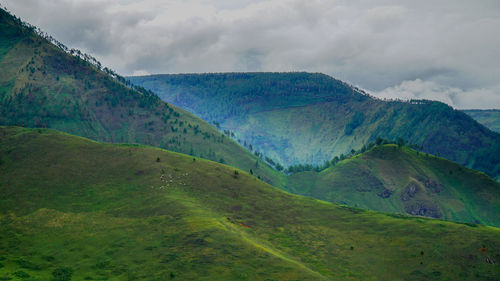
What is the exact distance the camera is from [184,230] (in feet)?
385

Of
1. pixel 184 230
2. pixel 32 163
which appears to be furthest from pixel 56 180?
pixel 184 230

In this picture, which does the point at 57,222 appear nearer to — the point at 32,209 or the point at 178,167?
the point at 32,209

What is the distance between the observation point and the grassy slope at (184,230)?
320ft

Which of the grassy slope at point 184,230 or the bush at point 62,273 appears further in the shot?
the grassy slope at point 184,230

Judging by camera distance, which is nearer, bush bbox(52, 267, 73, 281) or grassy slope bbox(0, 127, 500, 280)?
bush bbox(52, 267, 73, 281)

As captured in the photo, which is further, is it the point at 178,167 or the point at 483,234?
the point at 178,167

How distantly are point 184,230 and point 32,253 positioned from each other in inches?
1677

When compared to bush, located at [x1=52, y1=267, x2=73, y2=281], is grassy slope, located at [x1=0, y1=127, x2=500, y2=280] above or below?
above

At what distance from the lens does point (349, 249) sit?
130 meters

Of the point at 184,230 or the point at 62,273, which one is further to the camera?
the point at 184,230

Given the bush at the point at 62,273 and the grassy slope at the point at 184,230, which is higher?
the grassy slope at the point at 184,230

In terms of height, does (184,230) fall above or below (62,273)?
above

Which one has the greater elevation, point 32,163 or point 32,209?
point 32,163

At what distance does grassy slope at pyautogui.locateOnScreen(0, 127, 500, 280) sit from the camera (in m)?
97.7
